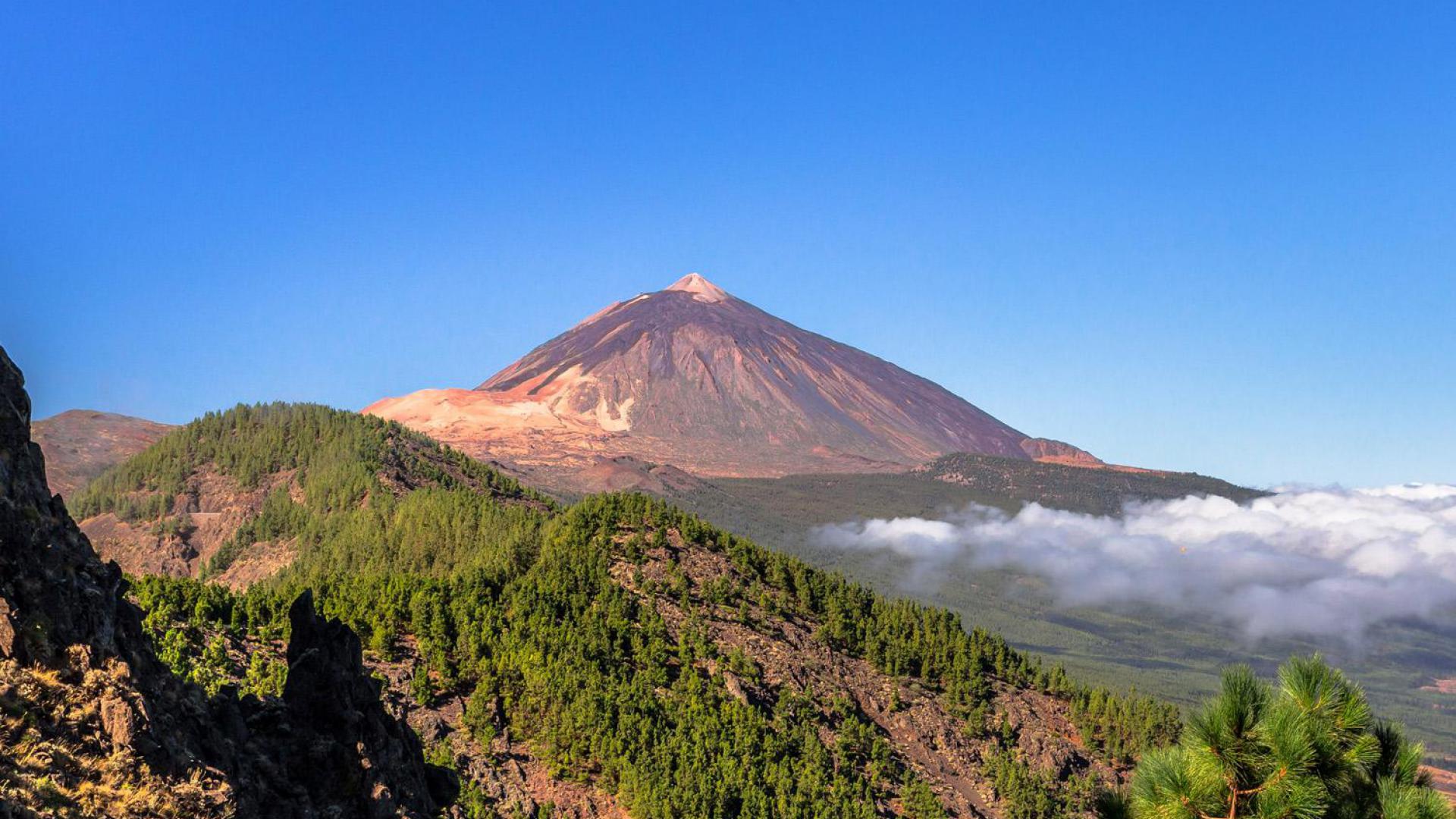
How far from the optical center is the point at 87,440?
180 m

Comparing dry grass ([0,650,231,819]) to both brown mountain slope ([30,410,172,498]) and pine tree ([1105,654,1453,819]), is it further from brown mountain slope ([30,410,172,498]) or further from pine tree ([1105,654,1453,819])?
brown mountain slope ([30,410,172,498])

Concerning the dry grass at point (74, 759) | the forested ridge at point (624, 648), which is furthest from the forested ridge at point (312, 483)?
the dry grass at point (74, 759)

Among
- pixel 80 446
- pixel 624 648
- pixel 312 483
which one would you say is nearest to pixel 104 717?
pixel 624 648

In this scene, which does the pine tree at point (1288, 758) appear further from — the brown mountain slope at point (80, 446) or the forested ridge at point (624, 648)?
the brown mountain slope at point (80, 446)

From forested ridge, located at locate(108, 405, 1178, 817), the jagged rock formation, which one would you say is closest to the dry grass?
the jagged rock formation

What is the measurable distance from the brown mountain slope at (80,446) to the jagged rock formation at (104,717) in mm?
127365

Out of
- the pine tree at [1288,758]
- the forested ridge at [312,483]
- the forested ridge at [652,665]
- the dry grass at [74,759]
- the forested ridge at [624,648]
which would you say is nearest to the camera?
the dry grass at [74,759]

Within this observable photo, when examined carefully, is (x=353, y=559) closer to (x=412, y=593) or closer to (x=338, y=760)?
(x=412, y=593)

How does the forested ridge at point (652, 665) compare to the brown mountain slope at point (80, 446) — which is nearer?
the forested ridge at point (652, 665)

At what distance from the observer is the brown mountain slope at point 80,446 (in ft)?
485

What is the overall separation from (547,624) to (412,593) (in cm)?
752

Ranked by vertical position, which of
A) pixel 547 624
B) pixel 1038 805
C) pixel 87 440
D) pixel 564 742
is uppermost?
pixel 87 440

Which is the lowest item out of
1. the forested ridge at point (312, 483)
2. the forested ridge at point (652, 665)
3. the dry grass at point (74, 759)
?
the forested ridge at point (652, 665)

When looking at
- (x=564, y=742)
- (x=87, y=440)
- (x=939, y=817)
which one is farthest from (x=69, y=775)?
(x=87, y=440)
